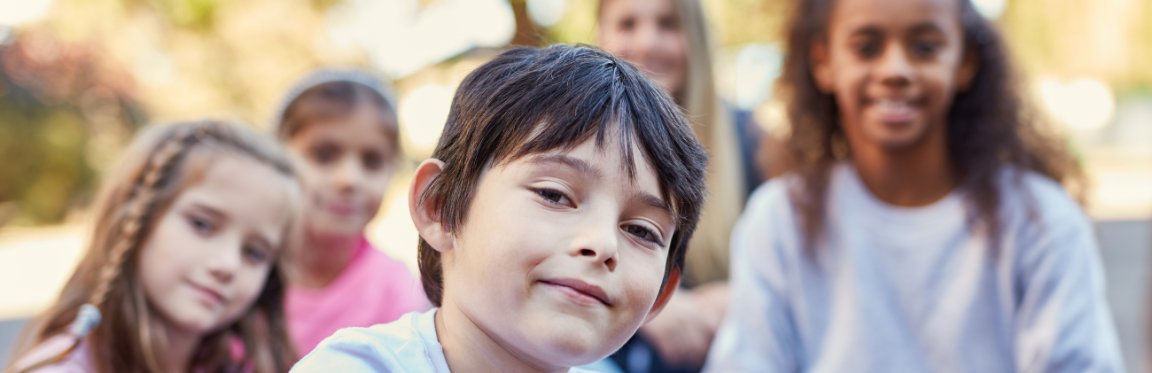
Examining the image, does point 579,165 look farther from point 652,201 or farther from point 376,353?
point 376,353

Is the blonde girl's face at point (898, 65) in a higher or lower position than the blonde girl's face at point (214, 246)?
higher

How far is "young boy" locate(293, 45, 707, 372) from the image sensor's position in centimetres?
100

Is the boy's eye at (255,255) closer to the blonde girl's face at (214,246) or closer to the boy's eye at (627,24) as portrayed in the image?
the blonde girl's face at (214,246)

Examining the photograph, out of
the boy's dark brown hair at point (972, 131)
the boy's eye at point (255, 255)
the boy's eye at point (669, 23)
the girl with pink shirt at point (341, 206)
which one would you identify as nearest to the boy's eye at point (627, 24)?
the boy's eye at point (669, 23)

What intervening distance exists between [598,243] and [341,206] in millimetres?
1824

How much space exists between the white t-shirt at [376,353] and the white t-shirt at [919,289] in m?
1.31

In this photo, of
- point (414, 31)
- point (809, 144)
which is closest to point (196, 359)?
point (809, 144)

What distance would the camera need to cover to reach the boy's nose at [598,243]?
3.22 ft

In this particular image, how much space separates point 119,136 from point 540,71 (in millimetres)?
12372

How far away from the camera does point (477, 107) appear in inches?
43.8

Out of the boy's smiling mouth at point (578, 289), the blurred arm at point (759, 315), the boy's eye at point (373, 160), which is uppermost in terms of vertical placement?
the boy's smiling mouth at point (578, 289)

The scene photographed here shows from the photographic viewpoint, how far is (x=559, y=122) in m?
1.04

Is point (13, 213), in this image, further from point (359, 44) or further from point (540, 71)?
point (540, 71)

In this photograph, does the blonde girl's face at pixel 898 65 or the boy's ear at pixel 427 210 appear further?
the blonde girl's face at pixel 898 65
